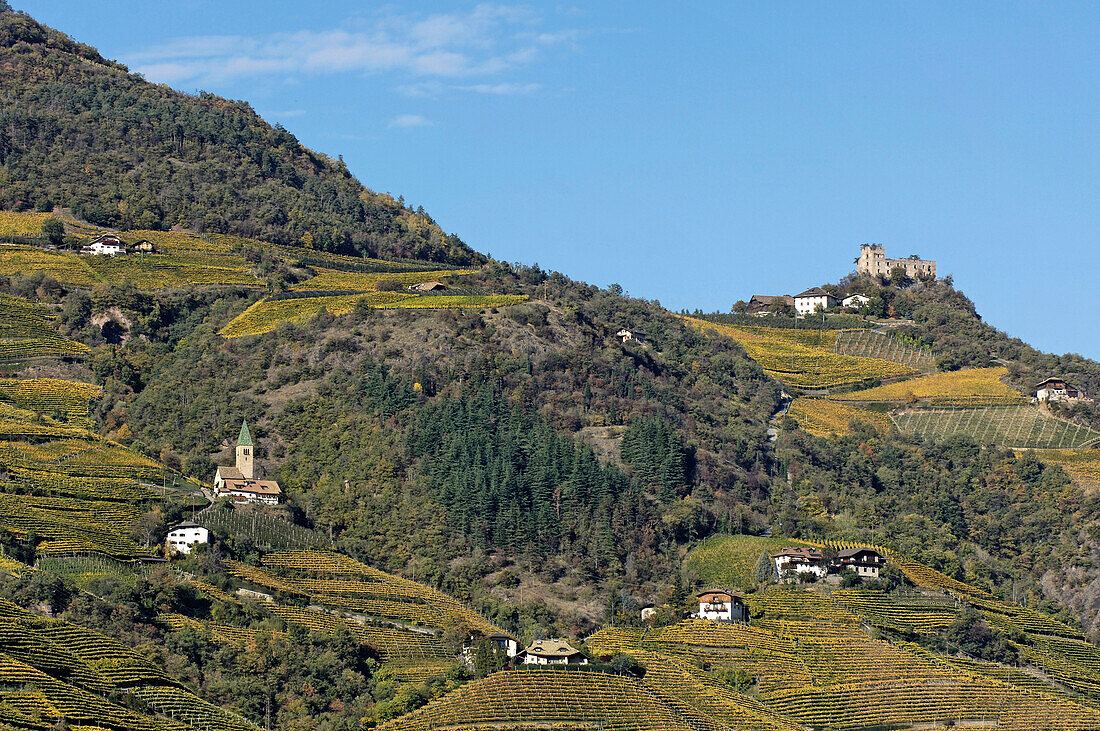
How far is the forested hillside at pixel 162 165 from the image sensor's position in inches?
5344

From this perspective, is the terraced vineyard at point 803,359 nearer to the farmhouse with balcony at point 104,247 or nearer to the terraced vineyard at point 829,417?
the terraced vineyard at point 829,417

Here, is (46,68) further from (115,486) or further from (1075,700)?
(1075,700)

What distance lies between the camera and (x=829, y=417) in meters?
135

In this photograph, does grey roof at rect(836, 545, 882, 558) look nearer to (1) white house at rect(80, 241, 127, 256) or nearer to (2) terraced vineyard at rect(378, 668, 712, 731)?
(2) terraced vineyard at rect(378, 668, 712, 731)

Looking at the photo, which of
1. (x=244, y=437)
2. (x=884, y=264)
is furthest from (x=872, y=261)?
(x=244, y=437)

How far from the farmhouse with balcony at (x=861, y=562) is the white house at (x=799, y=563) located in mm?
738

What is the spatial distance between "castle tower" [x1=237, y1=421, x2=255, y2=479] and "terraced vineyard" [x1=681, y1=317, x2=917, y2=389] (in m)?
51.1

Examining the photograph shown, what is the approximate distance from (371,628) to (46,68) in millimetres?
80214

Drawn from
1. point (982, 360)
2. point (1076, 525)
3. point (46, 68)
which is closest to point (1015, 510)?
point (1076, 525)

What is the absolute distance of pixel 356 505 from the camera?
333 ft

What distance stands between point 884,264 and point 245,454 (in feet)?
282

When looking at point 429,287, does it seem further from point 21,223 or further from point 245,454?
point 21,223

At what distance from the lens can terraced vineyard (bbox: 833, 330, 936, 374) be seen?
14800cm

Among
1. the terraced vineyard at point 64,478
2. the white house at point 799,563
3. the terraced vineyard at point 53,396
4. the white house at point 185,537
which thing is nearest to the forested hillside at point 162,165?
the terraced vineyard at point 53,396
